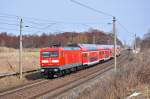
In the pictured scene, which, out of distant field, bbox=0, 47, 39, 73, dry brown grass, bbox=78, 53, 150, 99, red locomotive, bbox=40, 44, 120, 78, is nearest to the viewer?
dry brown grass, bbox=78, 53, 150, 99

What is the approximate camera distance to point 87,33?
4963 inches

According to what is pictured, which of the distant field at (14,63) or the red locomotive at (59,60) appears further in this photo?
the distant field at (14,63)

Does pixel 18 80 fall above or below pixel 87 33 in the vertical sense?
below

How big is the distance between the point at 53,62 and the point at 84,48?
13230 millimetres

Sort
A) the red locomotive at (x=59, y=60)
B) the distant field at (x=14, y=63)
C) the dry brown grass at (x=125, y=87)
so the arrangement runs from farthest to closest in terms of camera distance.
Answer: the distant field at (x=14, y=63), the red locomotive at (x=59, y=60), the dry brown grass at (x=125, y=87)

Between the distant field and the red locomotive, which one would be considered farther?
the distant field

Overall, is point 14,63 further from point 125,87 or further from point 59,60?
point 125,87

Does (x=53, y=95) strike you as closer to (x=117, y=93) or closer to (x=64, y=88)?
(x=64, y=88)

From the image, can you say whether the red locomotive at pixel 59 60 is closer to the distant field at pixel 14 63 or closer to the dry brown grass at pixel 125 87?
the distant field at pixel 14 63

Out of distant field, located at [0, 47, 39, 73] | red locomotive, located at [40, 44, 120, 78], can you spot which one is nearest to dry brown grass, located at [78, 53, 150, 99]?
red locomotive, located at [40, 44, 120, 78]

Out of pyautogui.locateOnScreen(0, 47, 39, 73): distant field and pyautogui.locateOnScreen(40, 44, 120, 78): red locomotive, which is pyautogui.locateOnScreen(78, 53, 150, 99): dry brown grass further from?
pyautogui.locateOnScreen(0, 47, 39, 73): distant field

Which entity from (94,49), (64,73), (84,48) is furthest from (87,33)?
(64,73)

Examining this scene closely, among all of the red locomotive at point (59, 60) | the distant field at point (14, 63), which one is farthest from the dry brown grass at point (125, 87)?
the distant field at point (14, 63)

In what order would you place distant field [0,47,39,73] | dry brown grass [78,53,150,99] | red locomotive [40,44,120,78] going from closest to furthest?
dry brown grass [78,53,150,99], red locomotive [40,44,120,78], distant field [0,47,39,73]
